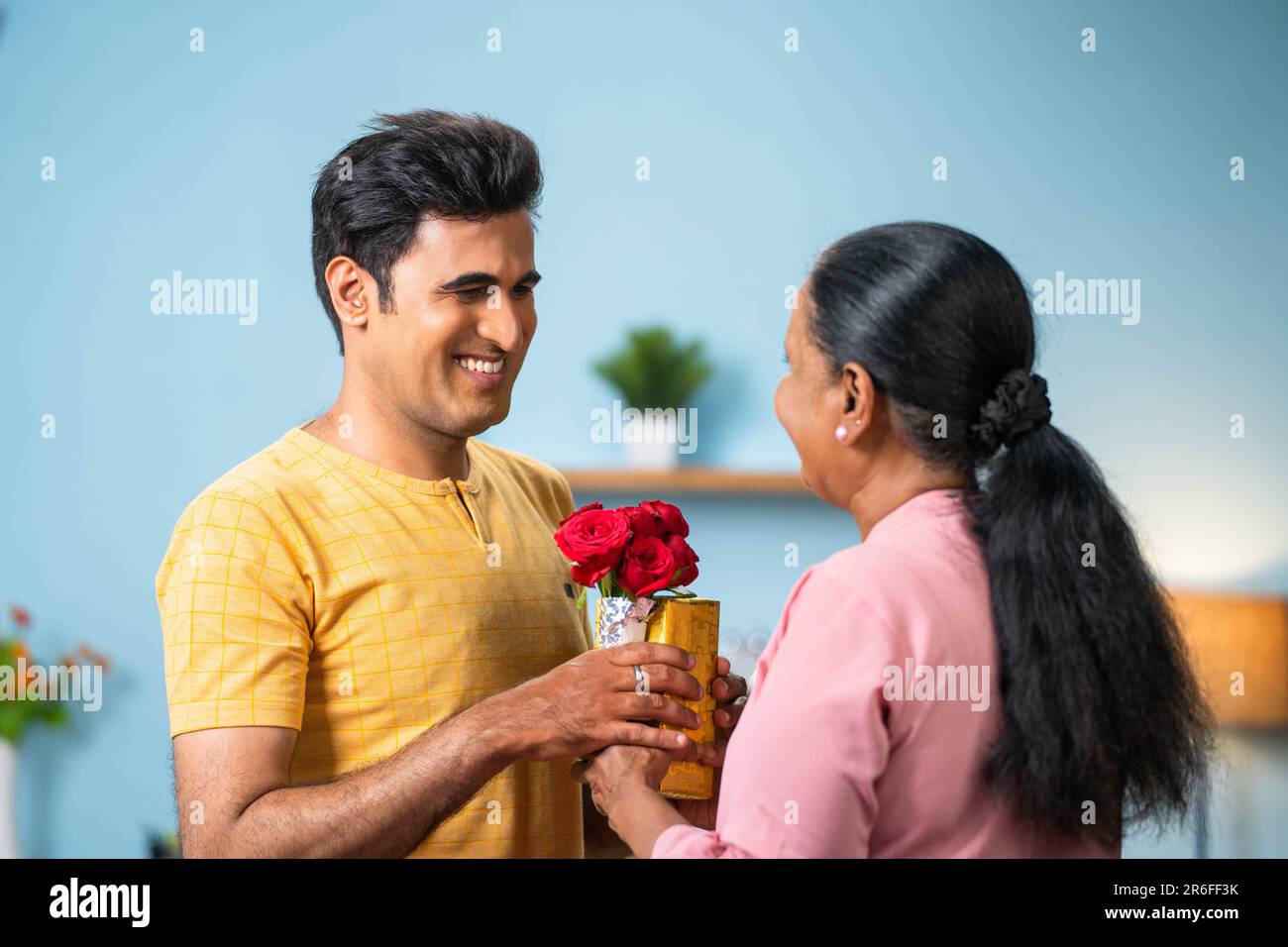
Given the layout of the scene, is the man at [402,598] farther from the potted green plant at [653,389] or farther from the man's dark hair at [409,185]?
the potted green plant at [653,389]

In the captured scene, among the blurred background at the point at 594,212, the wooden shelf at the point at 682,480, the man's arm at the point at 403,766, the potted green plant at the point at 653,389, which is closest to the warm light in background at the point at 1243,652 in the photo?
the blurred background at the point at 594,212

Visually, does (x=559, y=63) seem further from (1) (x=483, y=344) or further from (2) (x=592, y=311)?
(1) (x=483, y=344)

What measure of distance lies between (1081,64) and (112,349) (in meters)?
3.10

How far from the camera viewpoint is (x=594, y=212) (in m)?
3.84

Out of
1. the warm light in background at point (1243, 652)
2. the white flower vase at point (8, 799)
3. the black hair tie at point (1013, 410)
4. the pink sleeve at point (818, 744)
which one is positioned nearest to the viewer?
the pink sleeve at point (818, 744)

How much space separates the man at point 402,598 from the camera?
4.70 ft

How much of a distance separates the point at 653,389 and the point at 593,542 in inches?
91.3

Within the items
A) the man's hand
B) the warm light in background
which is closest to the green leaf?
the warm light in background

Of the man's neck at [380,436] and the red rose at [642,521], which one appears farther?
the man's neck at [380,436]

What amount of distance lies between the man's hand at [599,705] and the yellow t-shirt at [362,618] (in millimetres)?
181

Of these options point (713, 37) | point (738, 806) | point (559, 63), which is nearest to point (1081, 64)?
point (713, 37)

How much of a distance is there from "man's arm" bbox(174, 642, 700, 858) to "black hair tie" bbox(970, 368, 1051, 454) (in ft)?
1.58

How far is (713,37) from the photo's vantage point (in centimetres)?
384

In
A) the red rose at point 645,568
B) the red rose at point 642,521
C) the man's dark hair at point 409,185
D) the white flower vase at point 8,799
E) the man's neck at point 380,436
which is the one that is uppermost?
the man's dark hair at point 409,185
